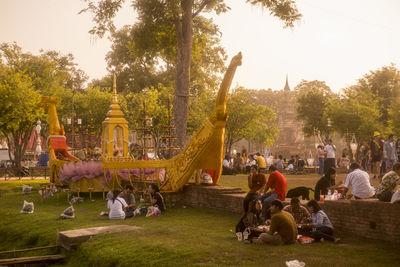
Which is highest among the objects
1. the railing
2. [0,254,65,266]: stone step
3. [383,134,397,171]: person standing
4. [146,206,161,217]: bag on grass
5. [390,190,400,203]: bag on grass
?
[383,134,397,171]: person standing

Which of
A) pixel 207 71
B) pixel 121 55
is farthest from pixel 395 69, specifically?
pixel 121 55

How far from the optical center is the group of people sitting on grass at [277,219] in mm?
9875

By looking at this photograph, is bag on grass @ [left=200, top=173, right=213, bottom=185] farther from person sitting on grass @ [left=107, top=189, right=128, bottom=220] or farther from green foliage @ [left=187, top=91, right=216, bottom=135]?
green foliage @ [left=187, top=91, right=216, bottom=135]

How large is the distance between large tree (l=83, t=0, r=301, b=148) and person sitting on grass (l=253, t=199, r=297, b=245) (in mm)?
12495

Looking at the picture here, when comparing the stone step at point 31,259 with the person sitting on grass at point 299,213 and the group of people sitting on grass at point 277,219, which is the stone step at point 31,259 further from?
the person sitting on grass at point 299,213

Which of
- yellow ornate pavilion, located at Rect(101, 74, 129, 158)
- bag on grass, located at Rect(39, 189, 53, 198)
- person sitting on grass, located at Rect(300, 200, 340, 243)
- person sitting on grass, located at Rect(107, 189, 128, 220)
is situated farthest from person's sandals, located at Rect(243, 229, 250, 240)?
yellow ornate pavilion, located at Rect(101, 74, 129, 158)

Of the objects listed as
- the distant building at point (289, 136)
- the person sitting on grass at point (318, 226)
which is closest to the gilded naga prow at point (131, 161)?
the person sitting on grass at point (318, 226)

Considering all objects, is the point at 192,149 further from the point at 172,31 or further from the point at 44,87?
the point at 44,87

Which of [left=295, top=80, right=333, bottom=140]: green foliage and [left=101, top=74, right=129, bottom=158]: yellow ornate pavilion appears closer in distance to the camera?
[left=101, top=74, right=129, bottom=158]: yellow ornate pavilion

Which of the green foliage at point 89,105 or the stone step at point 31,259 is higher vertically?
the green foliage at point 89,105

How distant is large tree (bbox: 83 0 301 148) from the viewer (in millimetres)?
21938

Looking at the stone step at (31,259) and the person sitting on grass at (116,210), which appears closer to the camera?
the stone step at (31,259)

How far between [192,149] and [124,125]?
779 centimetres

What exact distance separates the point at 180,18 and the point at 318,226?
14.1m
